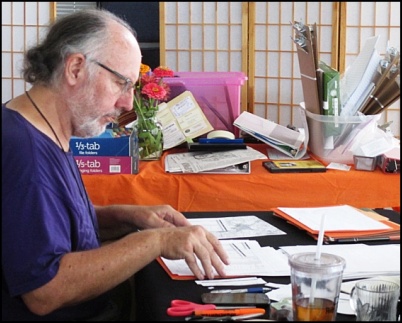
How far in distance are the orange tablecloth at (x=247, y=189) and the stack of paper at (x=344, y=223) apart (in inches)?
23.6

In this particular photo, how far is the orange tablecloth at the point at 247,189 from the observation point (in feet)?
8.64

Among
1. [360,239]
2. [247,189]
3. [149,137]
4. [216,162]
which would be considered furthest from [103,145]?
[360,239]

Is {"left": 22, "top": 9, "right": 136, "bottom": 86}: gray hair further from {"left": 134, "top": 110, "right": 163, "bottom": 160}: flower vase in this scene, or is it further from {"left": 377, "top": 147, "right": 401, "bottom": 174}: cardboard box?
{"left": 377, "top": 147, "right": 401, "bottom": 174}: cardboard box

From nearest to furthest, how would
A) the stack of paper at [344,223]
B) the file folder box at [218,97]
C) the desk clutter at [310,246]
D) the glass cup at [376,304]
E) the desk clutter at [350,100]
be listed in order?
the glass cup at [376,304] → the desk clutter at [310,246] → the stack of paper at [344,223] → the desk clutter at [350,100] → the file folder box at [218,97]

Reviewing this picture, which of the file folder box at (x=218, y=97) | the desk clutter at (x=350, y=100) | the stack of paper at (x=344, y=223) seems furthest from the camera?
the file folder box at (x=218, y=97)

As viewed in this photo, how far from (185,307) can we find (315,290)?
0.78 ft

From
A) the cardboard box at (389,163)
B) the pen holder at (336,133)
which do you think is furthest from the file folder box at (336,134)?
the cardboard box at (389,163)

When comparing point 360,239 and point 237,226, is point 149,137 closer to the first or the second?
point 237,226

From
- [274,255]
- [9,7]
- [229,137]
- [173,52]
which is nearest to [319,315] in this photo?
[274,255]

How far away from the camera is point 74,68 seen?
5.40 feet

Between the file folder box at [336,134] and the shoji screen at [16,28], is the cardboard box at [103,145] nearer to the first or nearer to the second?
the file folder box at [336,134]

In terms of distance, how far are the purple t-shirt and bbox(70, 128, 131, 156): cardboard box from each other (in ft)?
3.36

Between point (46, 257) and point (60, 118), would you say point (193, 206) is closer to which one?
point (60, 118)

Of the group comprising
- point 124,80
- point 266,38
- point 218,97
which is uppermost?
point 266,38
